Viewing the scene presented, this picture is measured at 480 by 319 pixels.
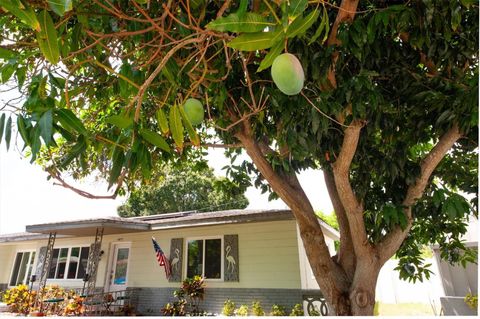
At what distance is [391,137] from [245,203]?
2539 cm

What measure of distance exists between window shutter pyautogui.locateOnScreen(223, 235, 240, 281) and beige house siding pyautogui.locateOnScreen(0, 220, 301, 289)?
0.12 metres

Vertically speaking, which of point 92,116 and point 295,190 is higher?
point 92,116

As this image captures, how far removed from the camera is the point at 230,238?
9641 mm

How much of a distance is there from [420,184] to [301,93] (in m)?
2.05

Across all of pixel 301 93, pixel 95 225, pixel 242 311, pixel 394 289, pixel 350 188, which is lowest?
pixel 242 311

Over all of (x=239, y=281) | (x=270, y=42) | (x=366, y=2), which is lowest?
(x=239, y=281)

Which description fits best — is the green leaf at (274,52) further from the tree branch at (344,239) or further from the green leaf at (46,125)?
the tree branch at (344,239)

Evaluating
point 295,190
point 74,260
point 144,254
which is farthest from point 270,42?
point 74,260

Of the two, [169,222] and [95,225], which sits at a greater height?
[169,222]

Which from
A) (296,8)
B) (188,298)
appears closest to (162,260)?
(188,298)

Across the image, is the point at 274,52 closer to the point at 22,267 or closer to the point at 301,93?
the point at 301,93

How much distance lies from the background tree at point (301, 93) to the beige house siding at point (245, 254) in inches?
156

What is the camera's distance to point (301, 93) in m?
2.75

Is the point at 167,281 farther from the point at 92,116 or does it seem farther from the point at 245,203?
the point at 245,203
